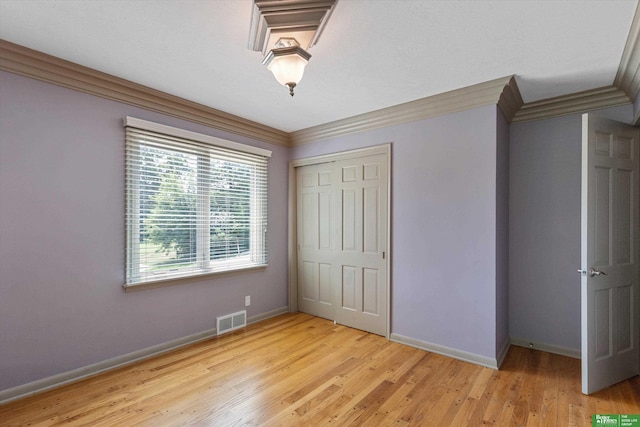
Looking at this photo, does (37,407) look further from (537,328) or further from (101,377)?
(537,328)

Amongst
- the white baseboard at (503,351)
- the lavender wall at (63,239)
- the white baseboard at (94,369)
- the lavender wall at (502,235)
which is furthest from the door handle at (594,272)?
the lavender wall at (63,239)

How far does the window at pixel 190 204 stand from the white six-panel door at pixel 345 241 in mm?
638

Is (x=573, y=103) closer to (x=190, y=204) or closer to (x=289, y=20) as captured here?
(x=289, y=20)

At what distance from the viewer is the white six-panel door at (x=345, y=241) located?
11.3 ft

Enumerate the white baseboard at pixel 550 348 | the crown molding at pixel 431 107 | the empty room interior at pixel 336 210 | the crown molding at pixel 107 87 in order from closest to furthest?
the empty room interior at pixel 336 210 → the crown molding at pixel 107 87 → the crown molding at pixel 431 107 → the white baseboard at pixel 550 348

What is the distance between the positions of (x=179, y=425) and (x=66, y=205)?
1858 mm

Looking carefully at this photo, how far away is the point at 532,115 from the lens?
120 inches

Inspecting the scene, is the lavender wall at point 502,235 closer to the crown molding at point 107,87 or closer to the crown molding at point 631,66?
the crown molding at point 631,66

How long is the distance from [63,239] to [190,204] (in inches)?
42.5

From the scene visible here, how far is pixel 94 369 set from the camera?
2496mm

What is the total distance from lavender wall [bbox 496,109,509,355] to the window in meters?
2.65

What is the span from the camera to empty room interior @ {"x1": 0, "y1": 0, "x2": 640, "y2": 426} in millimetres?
1954

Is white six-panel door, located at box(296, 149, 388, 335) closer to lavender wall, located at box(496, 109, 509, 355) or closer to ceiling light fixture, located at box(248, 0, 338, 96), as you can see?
lavender wall, located at box(496, 109, 509, 355)
